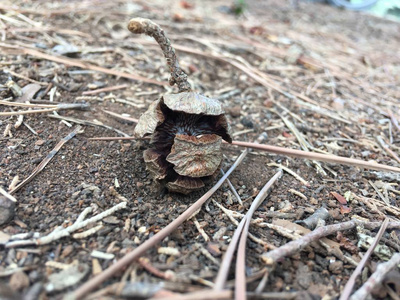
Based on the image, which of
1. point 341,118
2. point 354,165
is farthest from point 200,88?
point 354,165

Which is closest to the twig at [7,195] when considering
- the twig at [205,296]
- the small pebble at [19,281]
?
the small pebble at [19,281]

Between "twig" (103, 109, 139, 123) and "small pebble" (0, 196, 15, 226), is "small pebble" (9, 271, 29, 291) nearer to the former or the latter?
"small pebble" (0, 196, 15, 226)

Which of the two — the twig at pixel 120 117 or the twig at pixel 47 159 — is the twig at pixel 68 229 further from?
the twig at pixel 120 117

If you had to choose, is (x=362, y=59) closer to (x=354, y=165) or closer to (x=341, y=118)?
(x=341, y=118)

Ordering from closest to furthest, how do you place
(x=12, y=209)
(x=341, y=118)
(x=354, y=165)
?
(x=12, y=209), (x=354, y=165), (x=341, y=118)

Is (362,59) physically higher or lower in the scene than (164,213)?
higher

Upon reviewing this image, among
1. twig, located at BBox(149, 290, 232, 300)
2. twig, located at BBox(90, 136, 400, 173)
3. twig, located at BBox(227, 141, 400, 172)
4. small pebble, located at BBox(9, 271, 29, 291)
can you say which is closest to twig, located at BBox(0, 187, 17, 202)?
small pebble, located at BBox(9, 271, 29, 291)

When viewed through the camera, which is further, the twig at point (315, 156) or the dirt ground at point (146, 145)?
the twig at point (315, 156)

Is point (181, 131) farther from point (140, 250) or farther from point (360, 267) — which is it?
point (360, 267)
